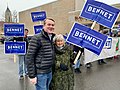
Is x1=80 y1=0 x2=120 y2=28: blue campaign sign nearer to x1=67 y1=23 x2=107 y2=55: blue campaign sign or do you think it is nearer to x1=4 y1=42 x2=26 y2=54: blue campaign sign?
x1=67 y1=23 x2=107 y2=55: blue campaign sign

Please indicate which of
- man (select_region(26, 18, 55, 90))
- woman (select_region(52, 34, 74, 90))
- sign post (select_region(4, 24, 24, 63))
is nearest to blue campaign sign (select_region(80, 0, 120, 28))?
woman (select_region(52, 34, 74, 90))

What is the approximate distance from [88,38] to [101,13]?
511mm

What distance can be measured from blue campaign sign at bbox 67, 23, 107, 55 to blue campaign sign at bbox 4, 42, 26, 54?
401cm

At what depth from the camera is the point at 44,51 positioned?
4145 mm

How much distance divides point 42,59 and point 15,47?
4.70m

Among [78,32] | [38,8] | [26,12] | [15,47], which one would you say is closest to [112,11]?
[78,32]

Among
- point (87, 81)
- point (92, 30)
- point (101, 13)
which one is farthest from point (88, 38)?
point (87, 81)

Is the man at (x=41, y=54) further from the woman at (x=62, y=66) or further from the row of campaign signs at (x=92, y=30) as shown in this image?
the row of campaign signs at (x=92, y=30)

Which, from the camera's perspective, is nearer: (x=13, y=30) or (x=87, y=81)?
(x=87, y=81)

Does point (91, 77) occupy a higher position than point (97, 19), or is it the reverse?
point (97, 19)

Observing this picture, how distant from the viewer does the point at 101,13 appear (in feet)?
15.3

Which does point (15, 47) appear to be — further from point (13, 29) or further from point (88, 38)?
point (88, 38)

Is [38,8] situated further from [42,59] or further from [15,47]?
[42,59]

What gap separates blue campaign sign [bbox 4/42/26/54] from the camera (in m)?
8.51
